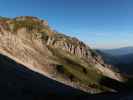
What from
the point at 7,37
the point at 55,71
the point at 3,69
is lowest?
the point at 55,71

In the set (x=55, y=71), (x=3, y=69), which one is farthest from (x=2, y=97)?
(x=55, y=71)

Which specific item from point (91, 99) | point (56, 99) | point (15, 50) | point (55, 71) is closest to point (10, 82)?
point (56, 99)

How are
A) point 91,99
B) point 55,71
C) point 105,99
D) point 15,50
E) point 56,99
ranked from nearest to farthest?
point 105,99, point 91,99, point 56,99, point 15,50, point 55,71

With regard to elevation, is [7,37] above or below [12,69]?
above

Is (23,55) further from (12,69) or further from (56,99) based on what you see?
(56,99)

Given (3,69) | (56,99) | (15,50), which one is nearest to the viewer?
(56,99)

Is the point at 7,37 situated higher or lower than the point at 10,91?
higher

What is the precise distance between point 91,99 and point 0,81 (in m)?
29.7

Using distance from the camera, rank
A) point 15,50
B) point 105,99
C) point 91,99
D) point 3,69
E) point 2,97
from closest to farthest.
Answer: point 105,99, point 91,99, point 2,97, point 3,69, point 15,50

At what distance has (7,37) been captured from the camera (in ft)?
482

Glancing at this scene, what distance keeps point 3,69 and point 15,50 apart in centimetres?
5549

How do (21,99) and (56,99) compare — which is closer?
(21,99)

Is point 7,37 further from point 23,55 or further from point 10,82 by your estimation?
point 10,82

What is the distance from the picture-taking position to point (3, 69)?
87.2 metres
